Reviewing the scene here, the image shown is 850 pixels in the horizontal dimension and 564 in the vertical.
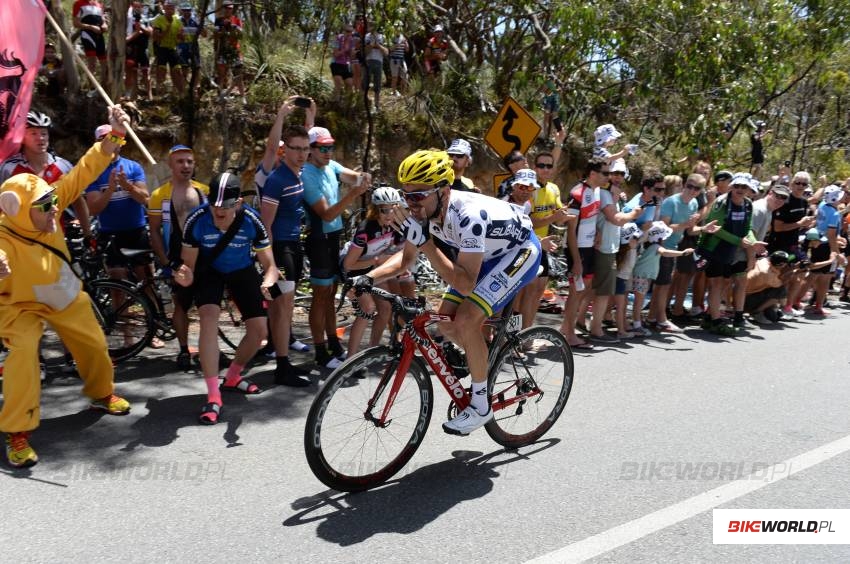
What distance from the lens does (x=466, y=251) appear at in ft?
13.9


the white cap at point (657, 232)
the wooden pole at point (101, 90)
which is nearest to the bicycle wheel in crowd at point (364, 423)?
the wooden pole at point (101, 90)

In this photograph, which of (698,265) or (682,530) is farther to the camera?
(698,265)

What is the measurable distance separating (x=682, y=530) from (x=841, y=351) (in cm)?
586

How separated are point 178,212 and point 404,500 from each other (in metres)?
3.46

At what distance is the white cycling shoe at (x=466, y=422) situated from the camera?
15.0 feet

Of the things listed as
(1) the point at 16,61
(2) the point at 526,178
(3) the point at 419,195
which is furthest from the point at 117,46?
(3) the point at 419,195

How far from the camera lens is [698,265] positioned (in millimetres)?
9719

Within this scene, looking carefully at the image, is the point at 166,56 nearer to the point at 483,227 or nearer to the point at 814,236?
the point at 483,227

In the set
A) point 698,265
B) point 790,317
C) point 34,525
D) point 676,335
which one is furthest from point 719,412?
point 790,317

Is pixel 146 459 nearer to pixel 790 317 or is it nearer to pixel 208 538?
pixel 208 538

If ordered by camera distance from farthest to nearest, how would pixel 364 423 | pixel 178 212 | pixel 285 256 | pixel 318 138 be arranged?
pixel 318 138, pixel 285 256, pixel 178 212, pixel 364 423

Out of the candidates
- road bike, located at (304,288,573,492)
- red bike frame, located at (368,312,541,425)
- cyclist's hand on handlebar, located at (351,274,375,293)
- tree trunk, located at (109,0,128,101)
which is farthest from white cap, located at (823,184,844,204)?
tree trunk, located at (109,0,128,101)

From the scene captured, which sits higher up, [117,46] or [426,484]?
[117,46]

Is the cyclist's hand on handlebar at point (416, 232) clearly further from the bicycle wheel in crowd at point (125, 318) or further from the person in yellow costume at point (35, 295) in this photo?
the bicycle wheel in crowd at point (125, 318)
